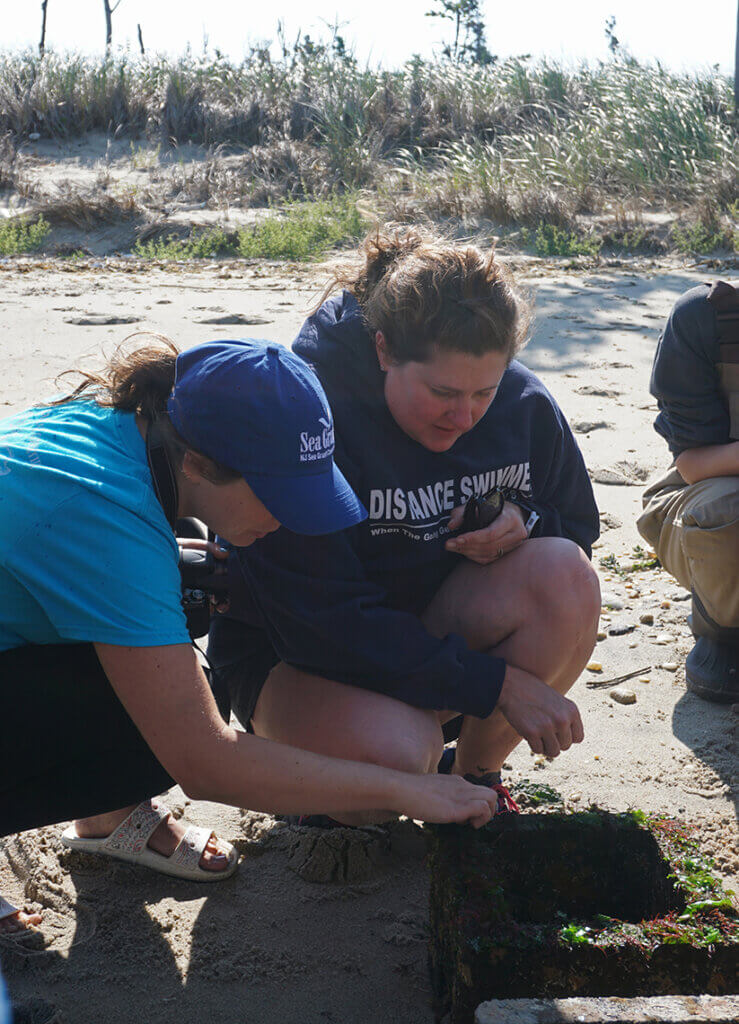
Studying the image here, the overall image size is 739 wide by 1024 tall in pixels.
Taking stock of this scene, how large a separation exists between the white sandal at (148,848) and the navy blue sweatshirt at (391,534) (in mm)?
452

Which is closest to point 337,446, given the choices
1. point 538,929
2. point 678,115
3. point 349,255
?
point 538,929

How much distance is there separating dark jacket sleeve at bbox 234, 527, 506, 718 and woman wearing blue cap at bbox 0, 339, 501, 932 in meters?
0.26

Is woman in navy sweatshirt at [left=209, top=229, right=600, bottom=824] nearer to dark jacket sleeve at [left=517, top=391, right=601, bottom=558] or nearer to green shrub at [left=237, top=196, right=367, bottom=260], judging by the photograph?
dark jacket sleeve at [left=517, top=391, right=601, bottom=558]

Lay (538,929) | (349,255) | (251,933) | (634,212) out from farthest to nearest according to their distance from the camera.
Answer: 1. (634,212)
2. (349,255)
3. (251,933)
4. (538,929)

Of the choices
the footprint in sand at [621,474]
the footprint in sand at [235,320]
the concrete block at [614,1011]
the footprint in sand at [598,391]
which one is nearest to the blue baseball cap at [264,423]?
the concrete block at [614,1011]

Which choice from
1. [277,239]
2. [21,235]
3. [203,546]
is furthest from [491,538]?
[21,235]

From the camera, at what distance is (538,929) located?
1.58m

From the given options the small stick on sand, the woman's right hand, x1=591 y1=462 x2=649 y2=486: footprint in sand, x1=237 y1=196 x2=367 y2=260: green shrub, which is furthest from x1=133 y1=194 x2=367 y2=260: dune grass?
the woman's right hand

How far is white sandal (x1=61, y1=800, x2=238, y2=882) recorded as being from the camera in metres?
2.10

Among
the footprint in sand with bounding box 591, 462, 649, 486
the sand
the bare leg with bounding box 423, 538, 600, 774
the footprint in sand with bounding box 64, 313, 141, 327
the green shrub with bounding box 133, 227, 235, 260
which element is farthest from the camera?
the green shrub with bounding box 133, 227, 235, 260

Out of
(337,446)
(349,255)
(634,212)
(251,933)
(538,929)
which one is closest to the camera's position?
(538,929)

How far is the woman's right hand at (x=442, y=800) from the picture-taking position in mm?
1704

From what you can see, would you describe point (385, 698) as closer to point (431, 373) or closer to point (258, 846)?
point (258, 846)

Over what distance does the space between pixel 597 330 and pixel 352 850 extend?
4519mm
